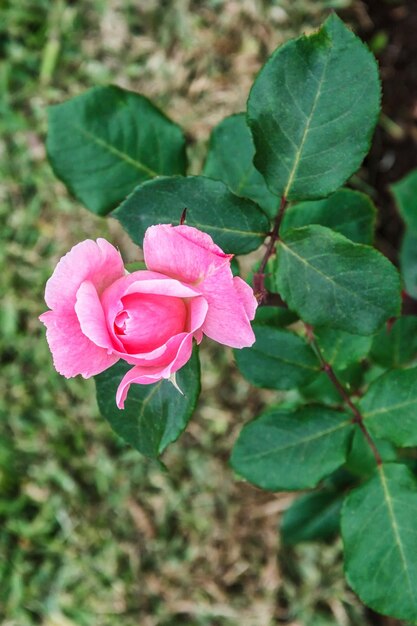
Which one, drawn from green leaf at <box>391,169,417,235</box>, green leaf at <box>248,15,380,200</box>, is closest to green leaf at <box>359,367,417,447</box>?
green leaf at <box>248,15,380,200</box>

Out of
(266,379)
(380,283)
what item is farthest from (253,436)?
(380,283)

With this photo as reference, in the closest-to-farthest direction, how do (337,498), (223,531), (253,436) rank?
(253,436) < (337,498) < (223,531)

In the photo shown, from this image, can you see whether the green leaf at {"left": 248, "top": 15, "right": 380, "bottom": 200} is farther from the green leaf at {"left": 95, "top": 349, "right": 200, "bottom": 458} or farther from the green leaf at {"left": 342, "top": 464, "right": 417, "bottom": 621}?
the green leaf at {"left": 342, "top": 464, "right": 417, "bottom": 621}

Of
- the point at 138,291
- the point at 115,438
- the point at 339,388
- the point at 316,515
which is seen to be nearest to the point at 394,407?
the point at 339,388

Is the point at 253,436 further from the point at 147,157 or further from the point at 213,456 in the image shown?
the point at 213,456

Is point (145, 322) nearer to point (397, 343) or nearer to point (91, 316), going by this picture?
point (91, 316)

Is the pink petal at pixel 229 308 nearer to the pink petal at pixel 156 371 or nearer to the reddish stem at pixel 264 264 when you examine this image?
the pink petal at pixel 156 371
